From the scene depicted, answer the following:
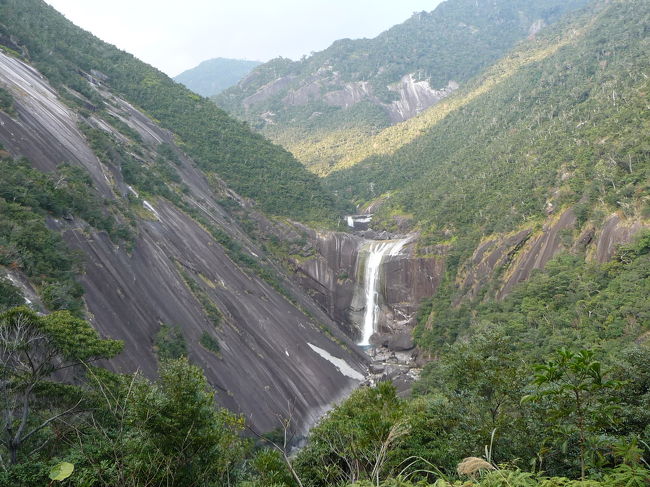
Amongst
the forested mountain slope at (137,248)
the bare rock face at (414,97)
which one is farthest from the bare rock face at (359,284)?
the bare rock face at (414,97)

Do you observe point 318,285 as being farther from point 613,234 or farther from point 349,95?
point 349,95

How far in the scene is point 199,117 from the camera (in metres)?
77.1

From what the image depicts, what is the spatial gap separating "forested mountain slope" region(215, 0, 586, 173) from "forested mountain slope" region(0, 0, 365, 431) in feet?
251

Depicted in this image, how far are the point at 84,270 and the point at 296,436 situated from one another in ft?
48.6

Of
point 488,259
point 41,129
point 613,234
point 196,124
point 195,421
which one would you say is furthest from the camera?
point 196,124

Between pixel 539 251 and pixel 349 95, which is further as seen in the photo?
pixel 349 95

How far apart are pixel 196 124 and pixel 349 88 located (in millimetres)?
106375

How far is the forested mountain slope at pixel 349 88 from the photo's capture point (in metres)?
144

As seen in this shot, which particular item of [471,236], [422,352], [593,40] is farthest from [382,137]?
[422,352]

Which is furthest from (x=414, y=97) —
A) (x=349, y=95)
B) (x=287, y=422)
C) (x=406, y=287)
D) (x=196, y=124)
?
(x=287, y=422)

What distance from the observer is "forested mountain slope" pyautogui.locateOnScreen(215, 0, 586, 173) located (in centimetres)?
14350

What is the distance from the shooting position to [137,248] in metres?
27.9

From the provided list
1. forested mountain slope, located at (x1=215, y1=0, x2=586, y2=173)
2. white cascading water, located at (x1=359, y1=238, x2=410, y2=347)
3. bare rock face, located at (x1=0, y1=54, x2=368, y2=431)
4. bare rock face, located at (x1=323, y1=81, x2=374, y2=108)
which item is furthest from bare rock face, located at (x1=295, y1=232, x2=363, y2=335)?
bare rock face, located at (x1=323, y1=81, x2=374, y2=108)

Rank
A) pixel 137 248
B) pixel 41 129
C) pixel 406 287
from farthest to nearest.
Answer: pixel 406 287, pixel 41 129, pixel 137 248
